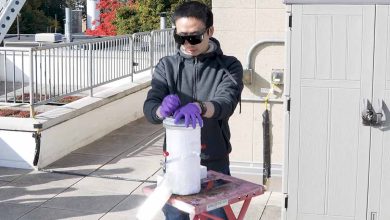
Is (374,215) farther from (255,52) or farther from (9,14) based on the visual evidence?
(9,14)

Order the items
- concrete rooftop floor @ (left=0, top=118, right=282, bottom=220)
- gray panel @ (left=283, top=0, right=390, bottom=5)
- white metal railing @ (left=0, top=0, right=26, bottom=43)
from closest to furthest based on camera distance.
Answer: gray panel @ (left=283, top=0, right=390, bottom=5)
concrete rooftop floor @ (left=0, top=118, right=282, bottom=220)
white metal railing @ (left=0, top=0, right=26, bottom=43)

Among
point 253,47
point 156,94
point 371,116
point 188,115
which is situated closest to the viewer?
point 188,115

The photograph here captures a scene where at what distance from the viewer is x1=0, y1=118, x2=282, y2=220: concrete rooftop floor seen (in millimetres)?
6211

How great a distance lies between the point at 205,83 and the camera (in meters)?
3.79

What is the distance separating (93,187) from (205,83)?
11.7 feet

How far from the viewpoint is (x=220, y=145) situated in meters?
3.86

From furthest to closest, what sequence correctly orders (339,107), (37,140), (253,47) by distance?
1. (37,140)
2. (253,47)
3. (339,107)

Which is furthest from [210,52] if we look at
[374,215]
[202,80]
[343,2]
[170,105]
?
[374,215]

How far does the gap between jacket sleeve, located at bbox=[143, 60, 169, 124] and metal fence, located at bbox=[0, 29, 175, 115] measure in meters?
4.18

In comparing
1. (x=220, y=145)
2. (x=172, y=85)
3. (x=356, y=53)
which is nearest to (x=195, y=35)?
(x=172, y=85)

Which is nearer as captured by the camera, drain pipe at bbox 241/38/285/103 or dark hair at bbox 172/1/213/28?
dark hair at bbox 172/1/213/28

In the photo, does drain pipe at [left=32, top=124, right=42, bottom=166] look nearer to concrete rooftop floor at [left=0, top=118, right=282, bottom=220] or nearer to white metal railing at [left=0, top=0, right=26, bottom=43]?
concrete rooftop floor at [left=0, top=118, right=282, bottom=220]

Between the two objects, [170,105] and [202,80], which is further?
[202,80]

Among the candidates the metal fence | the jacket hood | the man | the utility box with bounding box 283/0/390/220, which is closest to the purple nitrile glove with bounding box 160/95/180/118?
the man
